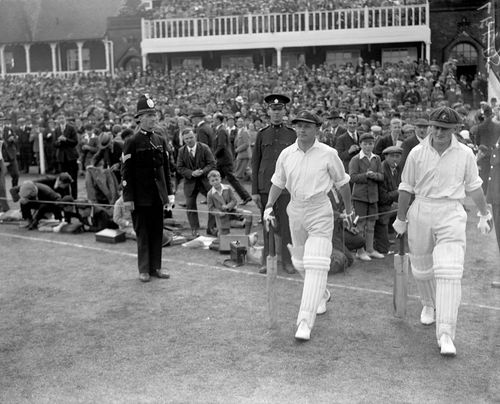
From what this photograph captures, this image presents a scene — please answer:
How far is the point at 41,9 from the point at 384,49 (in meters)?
24.0

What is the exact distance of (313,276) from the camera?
6363mm

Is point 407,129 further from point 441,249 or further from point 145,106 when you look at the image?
point 441,249

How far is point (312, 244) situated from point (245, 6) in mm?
29310

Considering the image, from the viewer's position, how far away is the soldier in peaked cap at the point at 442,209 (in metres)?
5.94

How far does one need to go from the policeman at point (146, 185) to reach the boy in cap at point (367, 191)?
106 inches

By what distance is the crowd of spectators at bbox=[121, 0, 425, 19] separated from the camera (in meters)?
32.2

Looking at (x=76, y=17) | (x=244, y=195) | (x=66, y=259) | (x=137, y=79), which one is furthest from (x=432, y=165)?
(x=76, y=17)

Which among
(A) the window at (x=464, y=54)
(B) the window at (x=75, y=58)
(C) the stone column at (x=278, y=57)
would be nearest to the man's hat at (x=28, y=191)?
(C) the stone column at (x=278, y=57)

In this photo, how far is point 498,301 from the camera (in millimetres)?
7441

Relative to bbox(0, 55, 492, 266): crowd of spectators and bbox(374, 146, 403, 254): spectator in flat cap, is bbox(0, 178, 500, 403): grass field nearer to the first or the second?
bbox(374, 146, 403, 254): spectator in flat cap

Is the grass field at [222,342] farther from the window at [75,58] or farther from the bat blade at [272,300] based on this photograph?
the window at [75,58]

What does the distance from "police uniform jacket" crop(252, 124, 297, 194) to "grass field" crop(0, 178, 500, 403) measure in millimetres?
1111

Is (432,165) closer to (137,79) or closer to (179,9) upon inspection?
(137,79)

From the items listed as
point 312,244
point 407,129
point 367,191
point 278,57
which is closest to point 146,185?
point 312,244
